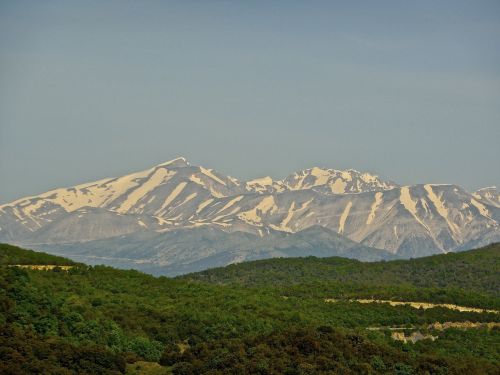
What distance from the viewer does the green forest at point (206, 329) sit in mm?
80750

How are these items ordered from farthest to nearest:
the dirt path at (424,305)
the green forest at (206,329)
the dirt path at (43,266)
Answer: the dirt path at (424,305)
the dirt path at (43,266)
the green forest at (206,329)

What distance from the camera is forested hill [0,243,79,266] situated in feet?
438

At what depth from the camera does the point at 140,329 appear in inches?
4156

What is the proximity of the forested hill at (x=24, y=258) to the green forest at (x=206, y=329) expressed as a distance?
0.38m

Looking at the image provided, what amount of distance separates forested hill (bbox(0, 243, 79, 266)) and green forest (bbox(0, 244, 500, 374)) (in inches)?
14.9

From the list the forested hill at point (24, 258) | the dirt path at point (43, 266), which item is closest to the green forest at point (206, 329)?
the forested hill at point (24, 258)

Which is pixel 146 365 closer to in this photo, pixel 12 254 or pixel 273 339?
pixel 273 339

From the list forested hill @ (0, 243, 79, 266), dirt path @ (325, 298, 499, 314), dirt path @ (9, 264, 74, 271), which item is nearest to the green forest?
forested hill @ (0, 243, 79, 266)

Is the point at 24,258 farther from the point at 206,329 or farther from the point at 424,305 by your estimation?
the point at 424,305

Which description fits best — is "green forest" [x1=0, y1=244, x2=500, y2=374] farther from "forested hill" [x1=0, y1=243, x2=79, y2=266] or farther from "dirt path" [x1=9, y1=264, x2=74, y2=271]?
"dirt path" [x1=9, y1=264, x2=74, y2=271]

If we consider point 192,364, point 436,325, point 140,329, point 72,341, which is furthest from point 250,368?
point 436,325

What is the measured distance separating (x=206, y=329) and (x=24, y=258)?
131ft

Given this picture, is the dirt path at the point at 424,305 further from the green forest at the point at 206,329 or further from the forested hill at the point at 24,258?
the forested hill at the point at 24,258

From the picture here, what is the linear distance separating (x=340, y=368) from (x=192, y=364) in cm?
1109
